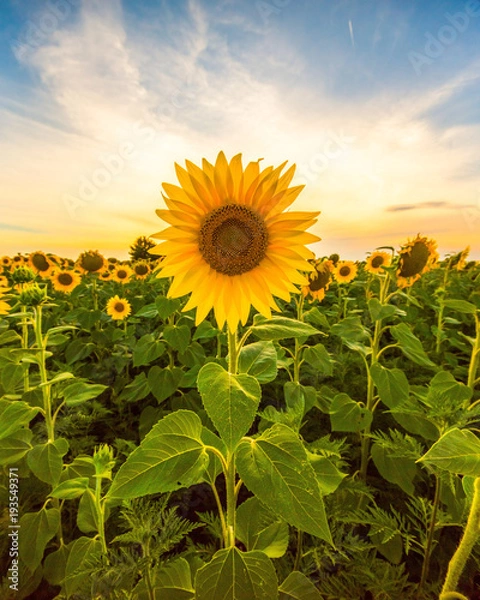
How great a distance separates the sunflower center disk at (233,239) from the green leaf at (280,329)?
237mm

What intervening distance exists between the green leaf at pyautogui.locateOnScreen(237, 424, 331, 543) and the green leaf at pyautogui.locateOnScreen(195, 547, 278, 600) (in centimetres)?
28

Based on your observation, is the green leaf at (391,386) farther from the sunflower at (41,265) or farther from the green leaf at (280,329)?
the sunflower at (41,265)

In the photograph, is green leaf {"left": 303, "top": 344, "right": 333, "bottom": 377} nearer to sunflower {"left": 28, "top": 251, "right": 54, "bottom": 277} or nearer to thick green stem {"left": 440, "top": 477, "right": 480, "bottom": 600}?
thick green stem {"left": 440, "top": 477, "right": 480, "bottom": 600}

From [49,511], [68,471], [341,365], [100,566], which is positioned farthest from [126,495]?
[341,365]

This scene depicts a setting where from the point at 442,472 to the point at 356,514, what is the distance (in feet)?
1.31

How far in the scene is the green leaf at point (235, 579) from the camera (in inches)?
42.1

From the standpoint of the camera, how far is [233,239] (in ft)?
4.33

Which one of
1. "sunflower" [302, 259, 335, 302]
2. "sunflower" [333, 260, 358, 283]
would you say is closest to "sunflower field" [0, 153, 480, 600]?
"sunflower" [302, 259, 335, 302]

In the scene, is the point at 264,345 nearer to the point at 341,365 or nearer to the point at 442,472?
the point at 442,472

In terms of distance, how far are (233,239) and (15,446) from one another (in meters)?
1.56

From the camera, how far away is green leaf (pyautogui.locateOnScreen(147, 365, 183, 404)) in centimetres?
279

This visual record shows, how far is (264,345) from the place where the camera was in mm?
1342

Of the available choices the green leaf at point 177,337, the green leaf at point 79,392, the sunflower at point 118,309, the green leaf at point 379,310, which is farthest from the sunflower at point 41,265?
the green leaf at point 379,310

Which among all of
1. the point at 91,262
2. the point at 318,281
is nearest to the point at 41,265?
the point at 91,262
